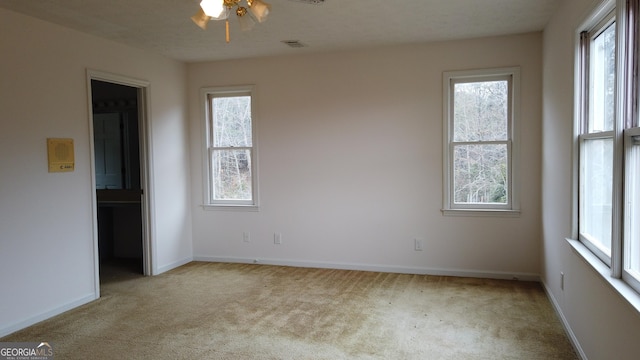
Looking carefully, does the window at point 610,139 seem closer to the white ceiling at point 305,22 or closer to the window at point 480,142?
the white ceiling at point 305,22

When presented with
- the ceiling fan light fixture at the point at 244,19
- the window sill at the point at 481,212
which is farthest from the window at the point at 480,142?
the ceiling fan light fixture at the point at 244,19

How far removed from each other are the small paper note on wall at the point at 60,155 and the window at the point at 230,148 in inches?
Result: 73.1

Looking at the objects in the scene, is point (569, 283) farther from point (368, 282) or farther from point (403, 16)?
point (403, 16)

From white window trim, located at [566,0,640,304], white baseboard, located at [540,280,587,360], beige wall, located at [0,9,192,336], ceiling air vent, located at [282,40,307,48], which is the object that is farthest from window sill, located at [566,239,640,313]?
beige wall, located at [0,9,192,336]

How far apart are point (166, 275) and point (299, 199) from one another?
1.73m

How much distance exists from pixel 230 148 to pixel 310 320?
2695 mm

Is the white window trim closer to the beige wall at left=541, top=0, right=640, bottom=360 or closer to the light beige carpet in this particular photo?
the beige wall at left=541, top=0, right=640, bottom=360

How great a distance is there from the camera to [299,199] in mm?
5305

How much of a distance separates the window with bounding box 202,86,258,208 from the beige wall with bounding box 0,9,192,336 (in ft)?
3.92

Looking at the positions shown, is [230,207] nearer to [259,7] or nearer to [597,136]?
[259,7]

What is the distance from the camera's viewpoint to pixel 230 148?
18.2 ft

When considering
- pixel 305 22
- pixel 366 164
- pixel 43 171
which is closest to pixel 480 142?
pixel 366 164

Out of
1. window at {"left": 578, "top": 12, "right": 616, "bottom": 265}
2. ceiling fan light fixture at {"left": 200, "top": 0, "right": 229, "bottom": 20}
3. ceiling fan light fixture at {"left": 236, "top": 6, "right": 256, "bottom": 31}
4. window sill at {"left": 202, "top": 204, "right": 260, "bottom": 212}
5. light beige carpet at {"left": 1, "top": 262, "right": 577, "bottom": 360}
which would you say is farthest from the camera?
window sill at {"left": 202, "top": 204, "right": 260, "bottom": 212}

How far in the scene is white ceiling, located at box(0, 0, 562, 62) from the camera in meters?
3.49
